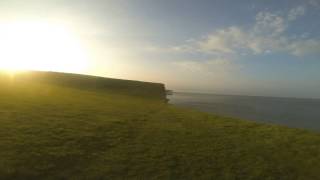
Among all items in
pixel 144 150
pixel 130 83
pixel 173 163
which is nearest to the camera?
pixel 173 163

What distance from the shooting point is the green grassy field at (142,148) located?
17.1 m

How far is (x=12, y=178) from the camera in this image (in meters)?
15.2

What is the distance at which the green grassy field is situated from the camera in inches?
673

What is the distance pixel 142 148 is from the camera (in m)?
21.1

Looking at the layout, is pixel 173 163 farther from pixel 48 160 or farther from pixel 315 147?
pixel 315 147

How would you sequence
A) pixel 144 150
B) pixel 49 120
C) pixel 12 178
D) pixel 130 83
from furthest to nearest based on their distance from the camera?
pixel 130 83
pixel 49 120
pixel 144 150
pixel 12 178

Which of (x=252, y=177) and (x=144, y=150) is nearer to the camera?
(x=252, y=177)

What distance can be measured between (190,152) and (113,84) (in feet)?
206

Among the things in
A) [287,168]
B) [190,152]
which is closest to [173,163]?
[190,152]

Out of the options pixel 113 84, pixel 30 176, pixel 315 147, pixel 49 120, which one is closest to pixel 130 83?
pixel 113 84

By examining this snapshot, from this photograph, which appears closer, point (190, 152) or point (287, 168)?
point (287, 168)

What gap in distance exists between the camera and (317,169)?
19.2 meters

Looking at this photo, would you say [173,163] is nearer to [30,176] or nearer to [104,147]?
[104,147]

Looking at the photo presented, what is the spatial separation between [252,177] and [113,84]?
66784 millimetres
